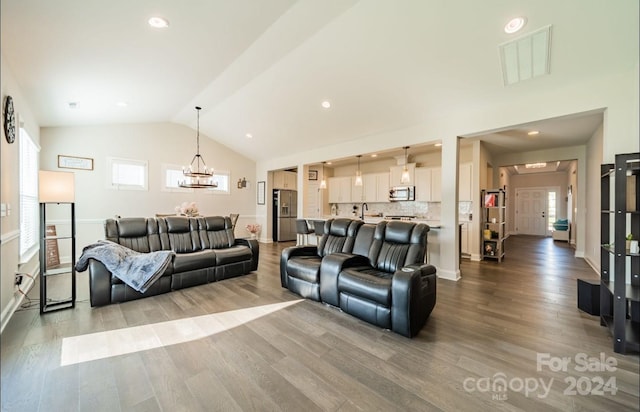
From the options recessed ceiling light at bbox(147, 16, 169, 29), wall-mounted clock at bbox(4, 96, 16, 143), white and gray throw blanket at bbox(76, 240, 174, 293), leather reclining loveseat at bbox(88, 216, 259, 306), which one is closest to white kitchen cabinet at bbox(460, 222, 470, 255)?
leather reclining loveseat at bbox(88, 216, 259, 306)

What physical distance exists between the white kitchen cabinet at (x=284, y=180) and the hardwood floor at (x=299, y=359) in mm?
5787

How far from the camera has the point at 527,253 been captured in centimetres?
651

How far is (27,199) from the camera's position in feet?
12.2

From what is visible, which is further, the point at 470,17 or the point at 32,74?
the point at 32,74

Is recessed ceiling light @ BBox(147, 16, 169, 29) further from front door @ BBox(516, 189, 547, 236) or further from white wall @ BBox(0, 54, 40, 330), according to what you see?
front door @ BBox(516, 189, 547, 236)

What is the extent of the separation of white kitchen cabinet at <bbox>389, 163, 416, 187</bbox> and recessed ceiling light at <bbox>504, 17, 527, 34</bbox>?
4071 millimetres

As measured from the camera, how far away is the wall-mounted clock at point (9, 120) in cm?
260

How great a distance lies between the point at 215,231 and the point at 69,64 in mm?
2854

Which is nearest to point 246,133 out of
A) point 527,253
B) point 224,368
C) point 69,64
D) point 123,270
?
point 69,64

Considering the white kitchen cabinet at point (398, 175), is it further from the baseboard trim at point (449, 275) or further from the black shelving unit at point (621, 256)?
the black shelving unit at point (621, 256)

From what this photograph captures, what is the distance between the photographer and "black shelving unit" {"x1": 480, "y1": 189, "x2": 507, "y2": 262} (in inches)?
225

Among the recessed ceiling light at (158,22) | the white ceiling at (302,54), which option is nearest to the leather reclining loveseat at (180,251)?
the white ceiling at (302,54)

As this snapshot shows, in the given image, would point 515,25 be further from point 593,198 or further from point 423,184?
point 593,198

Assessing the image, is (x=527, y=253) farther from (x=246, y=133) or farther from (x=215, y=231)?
(x=246, y=133)
